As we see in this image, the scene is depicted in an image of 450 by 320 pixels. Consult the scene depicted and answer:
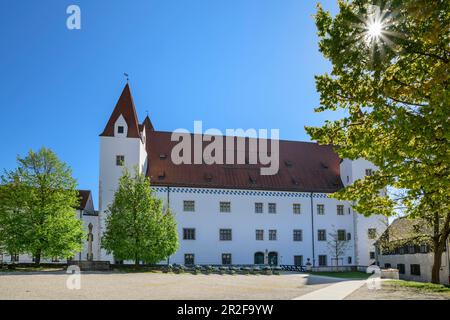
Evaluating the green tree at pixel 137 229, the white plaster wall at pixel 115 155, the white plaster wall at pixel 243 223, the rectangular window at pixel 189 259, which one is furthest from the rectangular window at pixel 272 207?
the green tree at pixel 137 229

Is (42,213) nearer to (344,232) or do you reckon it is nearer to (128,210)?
(128,210)

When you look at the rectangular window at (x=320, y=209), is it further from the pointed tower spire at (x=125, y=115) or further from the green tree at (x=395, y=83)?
the green tree at (x=395, y=83)

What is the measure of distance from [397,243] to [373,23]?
21.6m

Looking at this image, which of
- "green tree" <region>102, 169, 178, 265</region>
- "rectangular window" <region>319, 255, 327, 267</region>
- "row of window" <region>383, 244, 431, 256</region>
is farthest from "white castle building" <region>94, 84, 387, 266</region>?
"green tree" <region>102, 169, 178, 265</region>

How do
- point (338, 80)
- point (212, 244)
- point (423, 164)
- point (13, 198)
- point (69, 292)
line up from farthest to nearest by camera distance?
point (212, 244) → point (13, 198) → point (69, 292) → point (338, 80) → point (423, 164)

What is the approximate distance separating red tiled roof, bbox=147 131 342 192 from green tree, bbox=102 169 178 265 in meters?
8.20

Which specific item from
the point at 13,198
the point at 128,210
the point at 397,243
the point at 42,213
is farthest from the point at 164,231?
the point at 397,243

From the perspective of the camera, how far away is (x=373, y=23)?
11320mm

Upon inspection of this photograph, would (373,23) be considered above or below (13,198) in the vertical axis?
above

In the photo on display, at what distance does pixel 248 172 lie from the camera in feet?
140

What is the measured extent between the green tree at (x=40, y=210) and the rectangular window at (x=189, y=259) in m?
9.85

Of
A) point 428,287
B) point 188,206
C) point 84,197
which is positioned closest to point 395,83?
point 428,287

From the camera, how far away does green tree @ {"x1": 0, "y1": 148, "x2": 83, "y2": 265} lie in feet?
100

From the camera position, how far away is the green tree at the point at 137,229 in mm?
29828
